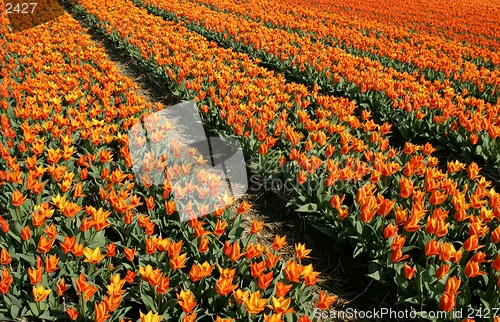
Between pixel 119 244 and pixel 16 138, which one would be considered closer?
pixel 119 244

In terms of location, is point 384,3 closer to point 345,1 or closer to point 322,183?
point 345,1

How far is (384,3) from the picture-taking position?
19.3 metres

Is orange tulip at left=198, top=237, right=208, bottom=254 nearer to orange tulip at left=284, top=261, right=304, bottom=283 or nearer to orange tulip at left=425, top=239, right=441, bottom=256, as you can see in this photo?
orange tulip at left=284, top=261, right=304, bottom=283

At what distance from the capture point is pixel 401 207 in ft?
10.8

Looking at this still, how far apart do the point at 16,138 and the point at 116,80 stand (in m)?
2.21

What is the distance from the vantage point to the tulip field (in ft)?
8.64

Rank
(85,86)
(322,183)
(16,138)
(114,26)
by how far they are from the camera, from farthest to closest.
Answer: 1. (114,26)
2. (85,86)
3. (16,138)
4. (322,183)

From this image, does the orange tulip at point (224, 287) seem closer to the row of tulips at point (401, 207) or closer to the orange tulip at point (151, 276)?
the orange tulip at point (151, 276)

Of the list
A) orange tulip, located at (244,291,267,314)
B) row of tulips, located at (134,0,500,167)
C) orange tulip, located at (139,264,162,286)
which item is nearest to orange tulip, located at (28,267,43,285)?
orange tulip, located at (139,264,162,286)

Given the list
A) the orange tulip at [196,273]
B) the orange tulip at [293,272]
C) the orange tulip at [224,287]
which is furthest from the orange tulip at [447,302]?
the orange tulip at [196,273]

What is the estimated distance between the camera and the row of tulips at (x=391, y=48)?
7742 mm

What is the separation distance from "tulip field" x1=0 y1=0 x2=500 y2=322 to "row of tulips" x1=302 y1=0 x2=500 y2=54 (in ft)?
12.4

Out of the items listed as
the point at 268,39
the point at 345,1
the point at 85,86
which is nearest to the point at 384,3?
the point at 345,1

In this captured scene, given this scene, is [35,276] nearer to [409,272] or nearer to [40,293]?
Answer: [40,293]
